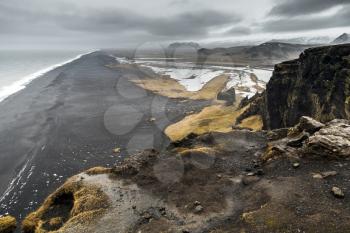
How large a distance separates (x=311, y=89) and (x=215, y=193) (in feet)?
115

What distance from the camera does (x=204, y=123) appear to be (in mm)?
88750

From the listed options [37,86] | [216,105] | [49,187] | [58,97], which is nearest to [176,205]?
[49,187]

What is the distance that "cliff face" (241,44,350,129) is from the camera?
53719 mm

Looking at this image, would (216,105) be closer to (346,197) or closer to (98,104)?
(98,104)

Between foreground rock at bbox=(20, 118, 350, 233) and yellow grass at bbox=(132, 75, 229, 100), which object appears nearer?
foreground rock at bbox=(20, 118, 350, 233)

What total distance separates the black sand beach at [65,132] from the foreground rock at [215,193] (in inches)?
678

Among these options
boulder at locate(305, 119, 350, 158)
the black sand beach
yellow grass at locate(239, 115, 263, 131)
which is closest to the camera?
boulder at locate(305, 119, 350, 158)

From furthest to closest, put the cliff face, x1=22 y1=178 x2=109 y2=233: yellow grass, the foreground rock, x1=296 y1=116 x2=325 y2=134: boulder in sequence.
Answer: the cliff face < x1=296 y1=116 x2=325 y2=134: boulder < x1=22 y1=178 x2=109 y2=233: yellow grass < the foreground rock

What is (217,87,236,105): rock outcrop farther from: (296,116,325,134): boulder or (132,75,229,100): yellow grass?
(296,116,325,134): boulder

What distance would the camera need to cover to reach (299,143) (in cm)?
4034

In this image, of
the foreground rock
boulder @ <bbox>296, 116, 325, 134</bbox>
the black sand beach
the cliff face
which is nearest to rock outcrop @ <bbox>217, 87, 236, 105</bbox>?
the black sand beach

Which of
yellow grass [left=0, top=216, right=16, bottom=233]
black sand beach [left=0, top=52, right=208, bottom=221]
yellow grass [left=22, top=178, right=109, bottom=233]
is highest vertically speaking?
yellow grass [left=22, top=178, right=109, bottom=233]

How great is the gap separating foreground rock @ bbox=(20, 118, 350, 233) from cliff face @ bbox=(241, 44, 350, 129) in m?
13.6

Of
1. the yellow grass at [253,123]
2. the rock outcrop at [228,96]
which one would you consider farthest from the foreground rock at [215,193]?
the rock outcrop at [228,96]
